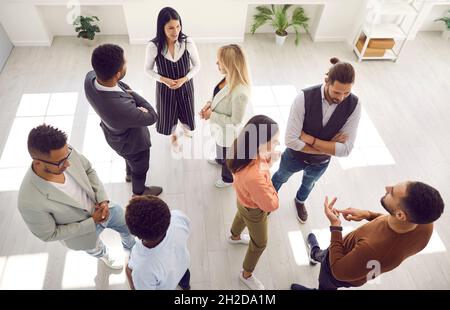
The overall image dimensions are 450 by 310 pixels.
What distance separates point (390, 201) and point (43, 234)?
208 centimetres

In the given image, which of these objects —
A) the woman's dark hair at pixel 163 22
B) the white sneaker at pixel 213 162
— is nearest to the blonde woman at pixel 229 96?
the woman's dark hair at pixel 163 22

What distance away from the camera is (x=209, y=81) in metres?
4.64

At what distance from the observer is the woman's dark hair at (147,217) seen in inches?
66.1

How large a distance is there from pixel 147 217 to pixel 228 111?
1.38 m

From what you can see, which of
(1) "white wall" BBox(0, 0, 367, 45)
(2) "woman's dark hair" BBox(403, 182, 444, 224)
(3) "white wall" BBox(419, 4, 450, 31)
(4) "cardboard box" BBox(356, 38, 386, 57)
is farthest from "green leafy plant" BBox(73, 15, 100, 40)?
(3) "white wall" BBox(419, 4, 450, 31)

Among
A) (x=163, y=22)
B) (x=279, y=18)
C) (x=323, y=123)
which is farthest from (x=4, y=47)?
(x=323, y=123)

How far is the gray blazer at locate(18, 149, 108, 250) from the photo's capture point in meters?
1.87

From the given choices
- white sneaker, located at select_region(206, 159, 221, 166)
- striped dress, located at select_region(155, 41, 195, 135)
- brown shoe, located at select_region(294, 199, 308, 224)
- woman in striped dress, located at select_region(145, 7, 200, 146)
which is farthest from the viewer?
white sneaker, located at select_region(206, 159, 221, 166)

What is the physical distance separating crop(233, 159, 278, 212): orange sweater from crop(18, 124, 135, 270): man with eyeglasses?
995 millimetres

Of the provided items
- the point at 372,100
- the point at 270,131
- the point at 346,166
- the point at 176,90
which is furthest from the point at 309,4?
the point at 270,131

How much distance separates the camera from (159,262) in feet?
5.98

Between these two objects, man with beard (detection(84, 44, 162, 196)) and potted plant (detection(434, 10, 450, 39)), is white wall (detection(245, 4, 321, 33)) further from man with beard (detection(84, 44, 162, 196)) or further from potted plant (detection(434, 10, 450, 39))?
man with beard (detection(84, 44, 162, 196))

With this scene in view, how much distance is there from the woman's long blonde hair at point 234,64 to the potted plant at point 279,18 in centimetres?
273
